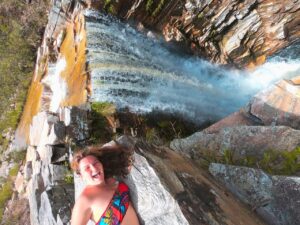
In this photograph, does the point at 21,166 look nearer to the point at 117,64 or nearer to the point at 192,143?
the point at 117,64

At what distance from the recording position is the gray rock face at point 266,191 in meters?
3.85

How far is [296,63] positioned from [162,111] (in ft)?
19.2

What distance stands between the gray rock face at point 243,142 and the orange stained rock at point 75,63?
14.4 ft

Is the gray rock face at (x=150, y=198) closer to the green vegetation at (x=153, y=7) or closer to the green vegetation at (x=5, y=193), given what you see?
the green vegetation at (x=153, y=7)

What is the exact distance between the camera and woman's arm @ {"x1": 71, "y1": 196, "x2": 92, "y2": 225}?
3.30 m

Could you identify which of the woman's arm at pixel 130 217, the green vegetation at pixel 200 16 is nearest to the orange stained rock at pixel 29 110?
the green vegetation at pixel 200 16

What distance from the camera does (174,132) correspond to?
940 centimetres

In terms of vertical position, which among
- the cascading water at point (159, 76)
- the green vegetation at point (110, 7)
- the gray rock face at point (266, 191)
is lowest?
the gray rock face at point (266, 191)

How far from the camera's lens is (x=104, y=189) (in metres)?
3.50

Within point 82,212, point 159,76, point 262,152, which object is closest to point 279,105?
point 262,152

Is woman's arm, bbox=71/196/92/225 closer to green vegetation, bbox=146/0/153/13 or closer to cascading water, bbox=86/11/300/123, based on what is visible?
cascading water, bbox=86/11/300/123

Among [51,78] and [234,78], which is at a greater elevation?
[51,78]

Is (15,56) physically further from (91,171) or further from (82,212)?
(82,212)

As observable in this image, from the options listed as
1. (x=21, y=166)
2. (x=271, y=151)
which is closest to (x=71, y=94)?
(x=21, y=166)
